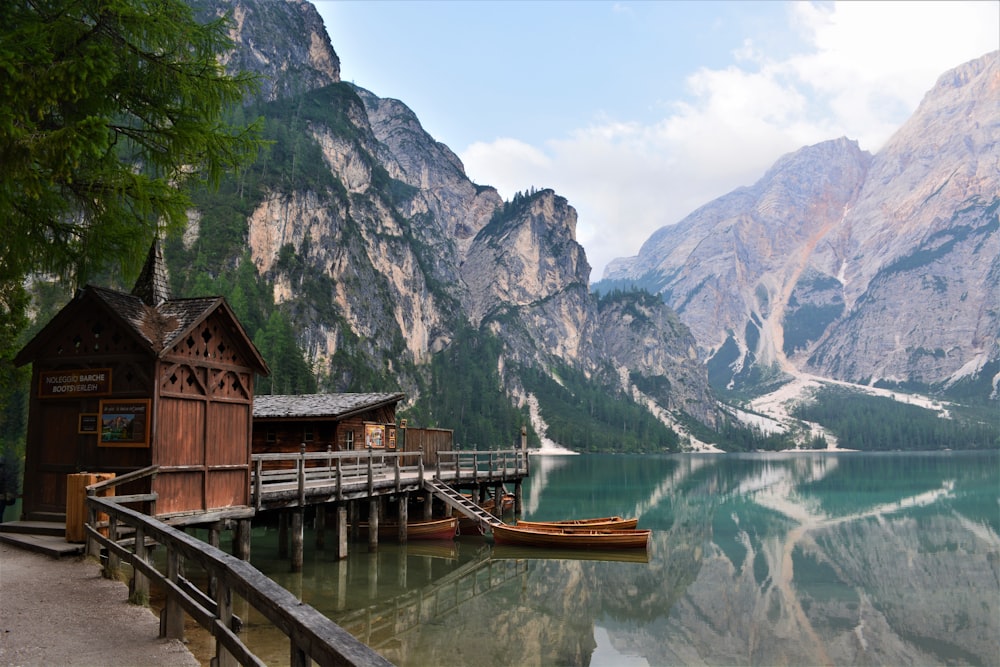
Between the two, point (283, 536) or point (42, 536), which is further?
point (283, 536)

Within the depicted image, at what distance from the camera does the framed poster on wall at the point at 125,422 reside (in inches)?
650

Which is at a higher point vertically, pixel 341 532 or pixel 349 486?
pixel 349 486

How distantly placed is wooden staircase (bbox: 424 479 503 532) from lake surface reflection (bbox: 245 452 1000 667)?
1.13 metres

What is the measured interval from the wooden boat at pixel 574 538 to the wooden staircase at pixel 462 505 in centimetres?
124

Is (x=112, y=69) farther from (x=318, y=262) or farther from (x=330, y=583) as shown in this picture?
(x=318, y=262)

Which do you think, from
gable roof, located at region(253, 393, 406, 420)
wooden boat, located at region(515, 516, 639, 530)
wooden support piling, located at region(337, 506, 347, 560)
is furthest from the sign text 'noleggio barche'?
wooden boat, located at region(515, 516, 639, 530)

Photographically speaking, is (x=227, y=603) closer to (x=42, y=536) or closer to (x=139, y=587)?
(x=139, y=587)

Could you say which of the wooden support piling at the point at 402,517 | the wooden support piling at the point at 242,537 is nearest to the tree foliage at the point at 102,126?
the wooden support piling at the point at 242,537

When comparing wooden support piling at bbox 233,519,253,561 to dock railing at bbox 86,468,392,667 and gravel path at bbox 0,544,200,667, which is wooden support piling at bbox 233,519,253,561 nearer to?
dock railing at bbox 86,468,392,667

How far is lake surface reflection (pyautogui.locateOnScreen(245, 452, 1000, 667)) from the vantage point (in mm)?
19078

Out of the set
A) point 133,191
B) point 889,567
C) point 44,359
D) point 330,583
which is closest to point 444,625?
point 330,583

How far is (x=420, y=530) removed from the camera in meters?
32.8

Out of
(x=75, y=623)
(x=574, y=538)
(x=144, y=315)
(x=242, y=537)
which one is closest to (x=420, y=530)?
(x=574, y=538)

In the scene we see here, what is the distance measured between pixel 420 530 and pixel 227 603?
26.2m
